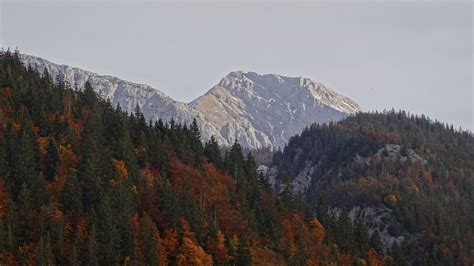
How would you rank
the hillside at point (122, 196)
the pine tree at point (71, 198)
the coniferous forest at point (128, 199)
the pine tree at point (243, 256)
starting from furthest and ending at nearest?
the pine tree at point (243, 256) → the pine tree at point (71, 198) → the coniferous forest at point (128, 199) → the hillside at point (122, 196)

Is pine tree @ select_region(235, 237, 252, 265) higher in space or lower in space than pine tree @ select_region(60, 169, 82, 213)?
lower

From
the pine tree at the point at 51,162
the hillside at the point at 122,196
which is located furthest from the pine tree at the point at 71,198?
the pine tree at the point at 51,162

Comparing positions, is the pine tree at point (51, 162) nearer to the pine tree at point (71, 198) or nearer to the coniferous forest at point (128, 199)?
the coniferous forest at point (128, 199)

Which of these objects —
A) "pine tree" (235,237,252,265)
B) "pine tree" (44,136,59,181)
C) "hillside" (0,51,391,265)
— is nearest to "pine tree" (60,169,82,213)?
"hillside" (0,51,391,265)

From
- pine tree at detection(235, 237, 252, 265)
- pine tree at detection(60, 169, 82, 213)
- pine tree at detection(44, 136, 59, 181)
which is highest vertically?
pine tree at detection(44, 136, 59, 181)

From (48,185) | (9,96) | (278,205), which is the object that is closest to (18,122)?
(9,96)

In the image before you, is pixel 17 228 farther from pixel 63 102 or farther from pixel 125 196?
pixel 63 102

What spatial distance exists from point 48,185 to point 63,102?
43385mm

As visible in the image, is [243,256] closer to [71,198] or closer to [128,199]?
[128,199]

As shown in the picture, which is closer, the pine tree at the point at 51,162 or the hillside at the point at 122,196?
the hillside at the point at 122,196

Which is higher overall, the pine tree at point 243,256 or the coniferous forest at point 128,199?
the coniferous forest at point 128,199

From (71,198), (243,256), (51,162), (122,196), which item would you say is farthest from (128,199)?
(243,256)

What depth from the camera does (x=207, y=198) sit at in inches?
6102

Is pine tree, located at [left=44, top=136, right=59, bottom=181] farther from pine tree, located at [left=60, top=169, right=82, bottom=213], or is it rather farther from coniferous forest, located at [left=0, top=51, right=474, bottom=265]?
pine tree, located at [left=60, top=169, right=82, bottom=213]
